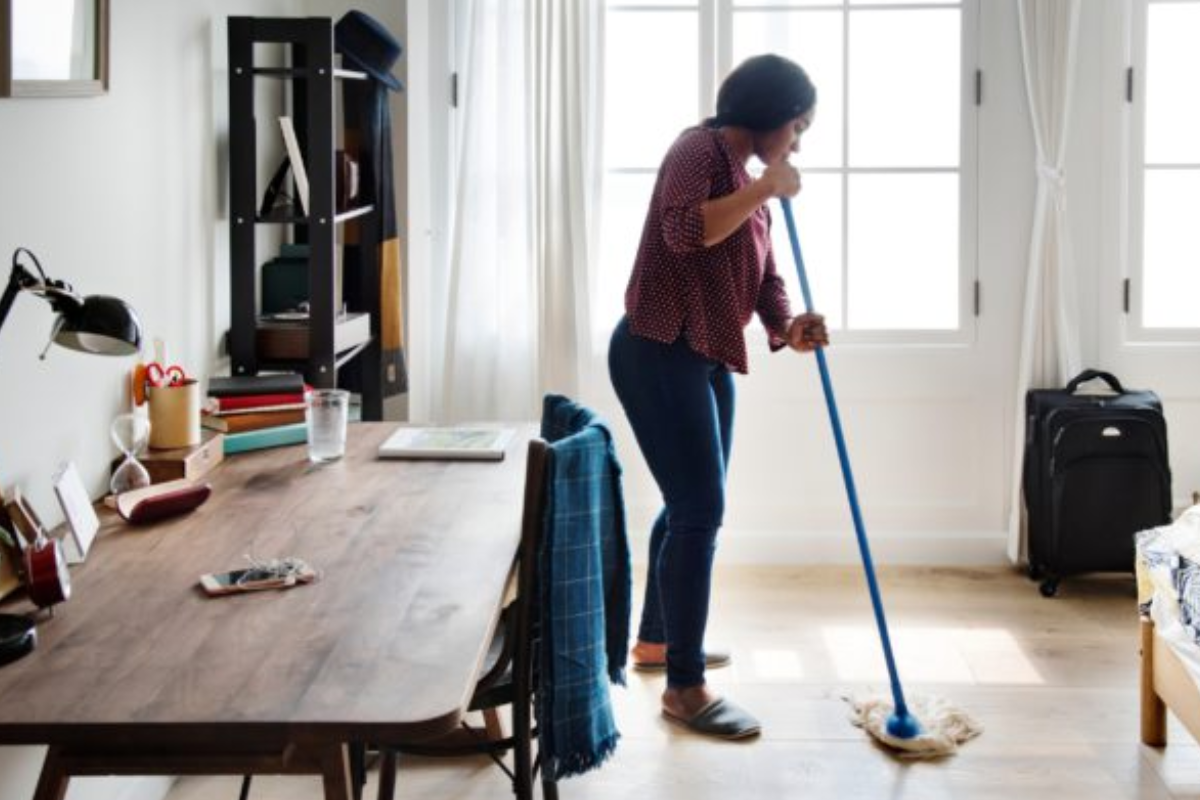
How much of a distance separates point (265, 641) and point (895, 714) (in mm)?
1790

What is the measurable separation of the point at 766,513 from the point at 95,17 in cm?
259

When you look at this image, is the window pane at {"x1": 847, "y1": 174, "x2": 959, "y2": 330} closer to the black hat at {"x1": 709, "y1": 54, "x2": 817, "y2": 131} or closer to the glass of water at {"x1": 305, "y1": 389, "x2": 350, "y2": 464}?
the black hat at {"x1": 709, "y1": 54, "x2": 817, "y2": 131}

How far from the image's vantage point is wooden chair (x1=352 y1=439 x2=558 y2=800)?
7.54ft

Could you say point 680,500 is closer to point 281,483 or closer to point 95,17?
point 281,483

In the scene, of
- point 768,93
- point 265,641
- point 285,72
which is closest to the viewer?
point 265,641

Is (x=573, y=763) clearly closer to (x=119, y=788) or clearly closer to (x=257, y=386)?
(x=119, y=788)

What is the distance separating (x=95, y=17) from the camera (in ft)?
8.68

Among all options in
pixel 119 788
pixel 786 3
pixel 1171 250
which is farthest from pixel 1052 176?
pixel 119 788

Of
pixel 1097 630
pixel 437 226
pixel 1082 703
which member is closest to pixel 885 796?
pixel 1082 703

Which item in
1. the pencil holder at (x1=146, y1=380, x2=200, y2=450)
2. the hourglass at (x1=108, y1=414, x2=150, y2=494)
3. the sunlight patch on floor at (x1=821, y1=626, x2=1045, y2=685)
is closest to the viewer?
the hourglass at (x1=108, y1=414, x2=150, y2=494)

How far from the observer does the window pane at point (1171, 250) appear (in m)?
4.54

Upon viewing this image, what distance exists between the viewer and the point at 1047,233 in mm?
4477

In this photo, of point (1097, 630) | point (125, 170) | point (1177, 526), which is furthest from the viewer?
point (1097, 630)

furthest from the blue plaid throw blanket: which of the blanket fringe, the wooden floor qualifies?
the wooden floor
